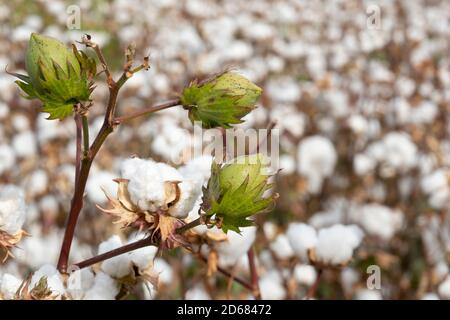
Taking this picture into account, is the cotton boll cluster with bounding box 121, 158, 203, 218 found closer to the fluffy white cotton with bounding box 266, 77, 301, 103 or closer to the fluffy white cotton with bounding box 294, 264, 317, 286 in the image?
the fluffy white cotton with bounding box 294, 264, 317, 286

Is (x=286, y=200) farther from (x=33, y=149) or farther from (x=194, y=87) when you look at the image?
(x=194, y=87)

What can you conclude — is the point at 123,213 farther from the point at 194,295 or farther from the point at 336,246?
the point at 194,295

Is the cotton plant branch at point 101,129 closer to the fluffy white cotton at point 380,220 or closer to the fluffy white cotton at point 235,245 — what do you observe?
the fluffy white cotton at point 235,245

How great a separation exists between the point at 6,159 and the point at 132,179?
192cm

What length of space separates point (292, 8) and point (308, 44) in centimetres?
65

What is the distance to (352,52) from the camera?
381 centimetres

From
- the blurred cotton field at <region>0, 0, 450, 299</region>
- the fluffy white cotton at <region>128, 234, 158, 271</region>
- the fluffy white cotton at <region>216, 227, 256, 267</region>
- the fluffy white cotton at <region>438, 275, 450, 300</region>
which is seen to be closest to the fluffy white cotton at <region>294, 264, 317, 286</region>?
the blurred cotton field at <region>0, 0, 450, 299</region>

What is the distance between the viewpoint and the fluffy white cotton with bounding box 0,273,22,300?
0.71 meters

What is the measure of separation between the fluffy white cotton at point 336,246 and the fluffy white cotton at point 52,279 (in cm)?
48

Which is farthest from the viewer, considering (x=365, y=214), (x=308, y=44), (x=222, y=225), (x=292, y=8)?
(x=292, y=8)

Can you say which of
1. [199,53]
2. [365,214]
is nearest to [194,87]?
[365,214]

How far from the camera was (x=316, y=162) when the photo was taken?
283cm

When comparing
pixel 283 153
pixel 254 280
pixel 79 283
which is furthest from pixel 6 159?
pixel 79 283

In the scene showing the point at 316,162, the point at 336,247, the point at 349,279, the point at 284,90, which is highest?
the point at 284,90
